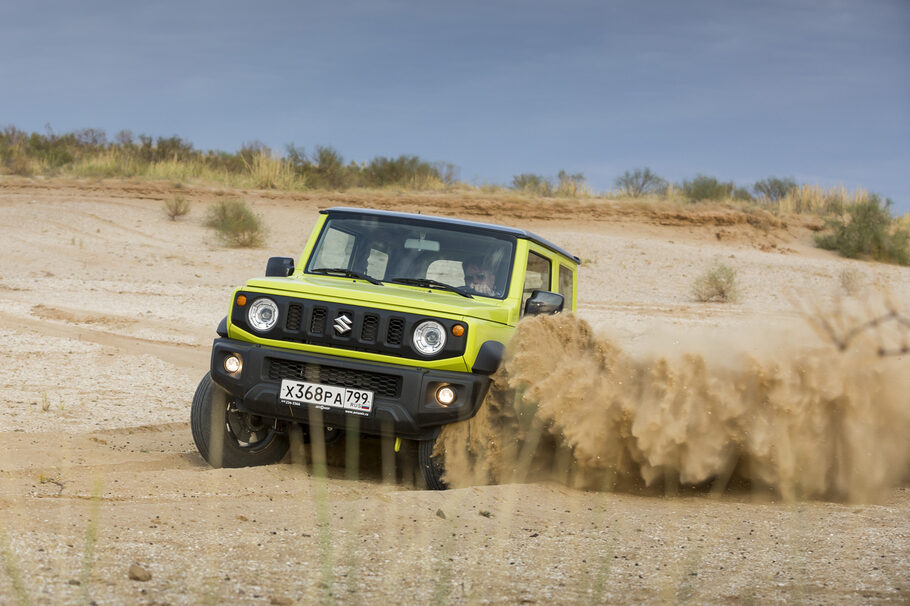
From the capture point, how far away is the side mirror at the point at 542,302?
576 cm

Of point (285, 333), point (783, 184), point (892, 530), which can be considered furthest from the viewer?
point (783, 184)

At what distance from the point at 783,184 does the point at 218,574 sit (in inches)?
1488

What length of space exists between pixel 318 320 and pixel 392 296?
1.50ft

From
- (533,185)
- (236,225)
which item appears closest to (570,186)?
(533,185)

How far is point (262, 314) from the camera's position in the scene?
A: 5.46 meters

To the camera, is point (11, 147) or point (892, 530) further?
point (11, 147)

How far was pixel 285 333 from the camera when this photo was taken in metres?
5.36

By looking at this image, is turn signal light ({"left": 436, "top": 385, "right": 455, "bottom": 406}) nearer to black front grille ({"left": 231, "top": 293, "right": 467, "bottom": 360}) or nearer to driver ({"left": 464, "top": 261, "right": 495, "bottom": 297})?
black front grille ({"left": 231, "top": 293, "right": 467, "bottom": 360})

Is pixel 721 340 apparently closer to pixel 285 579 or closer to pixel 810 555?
pixel 810 555

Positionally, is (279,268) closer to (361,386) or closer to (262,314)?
(262,314)

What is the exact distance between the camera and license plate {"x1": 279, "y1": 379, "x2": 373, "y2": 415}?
5188 mm

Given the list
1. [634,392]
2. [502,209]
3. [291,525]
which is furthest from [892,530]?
[502,209]

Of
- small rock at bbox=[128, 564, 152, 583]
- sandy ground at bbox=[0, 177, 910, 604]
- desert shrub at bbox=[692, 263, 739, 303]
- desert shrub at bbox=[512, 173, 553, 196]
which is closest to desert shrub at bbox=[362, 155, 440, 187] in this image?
desert shrub at bbox=[512, 173, 553, 196]

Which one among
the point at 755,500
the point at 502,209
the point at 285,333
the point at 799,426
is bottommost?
the point at 755,500
